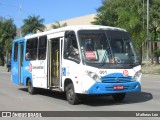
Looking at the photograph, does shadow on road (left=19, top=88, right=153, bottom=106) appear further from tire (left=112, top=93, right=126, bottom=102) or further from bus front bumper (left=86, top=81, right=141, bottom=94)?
bus front bumper (left=86, top=81, right=141, bottom=94)

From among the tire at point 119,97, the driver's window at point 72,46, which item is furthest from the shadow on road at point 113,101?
the driver's window at point 72,46

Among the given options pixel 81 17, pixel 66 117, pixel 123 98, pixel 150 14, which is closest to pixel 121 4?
pixel 150 14

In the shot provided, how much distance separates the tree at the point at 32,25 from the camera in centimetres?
7375

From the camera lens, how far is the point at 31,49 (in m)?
18.4

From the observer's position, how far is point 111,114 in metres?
11.5

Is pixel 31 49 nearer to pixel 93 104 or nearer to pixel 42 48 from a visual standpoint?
pixel 42 48

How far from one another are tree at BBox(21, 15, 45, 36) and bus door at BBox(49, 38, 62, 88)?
58.5 m

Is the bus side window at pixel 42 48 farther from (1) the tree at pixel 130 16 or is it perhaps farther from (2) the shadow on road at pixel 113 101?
(1) the tree at pixel 130 16

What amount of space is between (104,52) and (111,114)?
2.66m

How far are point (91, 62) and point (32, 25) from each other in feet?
204

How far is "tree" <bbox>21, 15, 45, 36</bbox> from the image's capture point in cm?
7375

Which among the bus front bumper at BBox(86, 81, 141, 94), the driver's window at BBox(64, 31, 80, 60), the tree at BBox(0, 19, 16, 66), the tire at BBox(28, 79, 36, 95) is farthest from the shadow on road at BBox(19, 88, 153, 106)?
the tree at BBox(0, 19, 16, 66)

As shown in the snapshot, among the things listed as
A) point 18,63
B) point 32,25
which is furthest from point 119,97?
point 32,25

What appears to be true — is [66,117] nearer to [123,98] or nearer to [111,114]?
[111,114]
